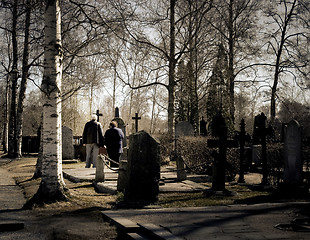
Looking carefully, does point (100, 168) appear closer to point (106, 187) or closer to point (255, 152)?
point (106, 187)

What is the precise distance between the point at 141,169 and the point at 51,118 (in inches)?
85.7

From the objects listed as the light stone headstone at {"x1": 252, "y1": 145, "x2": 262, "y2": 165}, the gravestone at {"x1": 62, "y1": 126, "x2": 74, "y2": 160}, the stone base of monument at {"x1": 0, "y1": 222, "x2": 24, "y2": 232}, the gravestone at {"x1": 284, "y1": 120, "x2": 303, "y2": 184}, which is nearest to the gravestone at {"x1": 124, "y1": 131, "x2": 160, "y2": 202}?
the stone base of monument at {"x1": 0, "y1": 222, "x2": 24, "y2": 232}

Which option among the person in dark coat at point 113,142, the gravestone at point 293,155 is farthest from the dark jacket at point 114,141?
the gravestone at point 293,155

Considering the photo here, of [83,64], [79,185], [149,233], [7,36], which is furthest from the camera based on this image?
[7,36]

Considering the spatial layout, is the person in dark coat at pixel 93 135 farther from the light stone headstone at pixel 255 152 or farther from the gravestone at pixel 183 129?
the light stone headstone at pixel 255 152

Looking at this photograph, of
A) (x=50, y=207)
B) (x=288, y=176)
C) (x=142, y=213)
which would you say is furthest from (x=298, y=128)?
(x=50, y=207)

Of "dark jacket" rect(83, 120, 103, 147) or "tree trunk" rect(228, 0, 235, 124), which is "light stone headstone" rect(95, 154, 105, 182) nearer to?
"dark jacket" rect(83, 120, 103, 147)

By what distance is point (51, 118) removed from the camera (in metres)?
9.61

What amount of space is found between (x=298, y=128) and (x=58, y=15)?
628 centimetres

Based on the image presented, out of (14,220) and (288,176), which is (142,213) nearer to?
(14,220)

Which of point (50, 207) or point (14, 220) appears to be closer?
point (14, 220)

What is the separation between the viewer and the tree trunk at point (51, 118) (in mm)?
9555

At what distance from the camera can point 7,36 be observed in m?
35.8

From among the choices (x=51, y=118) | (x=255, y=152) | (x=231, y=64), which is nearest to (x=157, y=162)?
(x=51, y=118)
